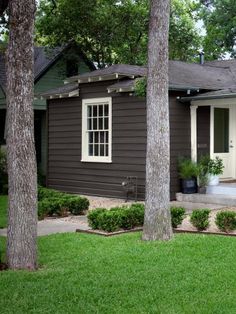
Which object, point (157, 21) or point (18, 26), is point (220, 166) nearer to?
point (157, 21)

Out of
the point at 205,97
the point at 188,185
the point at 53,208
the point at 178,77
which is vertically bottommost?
the point at 53,208

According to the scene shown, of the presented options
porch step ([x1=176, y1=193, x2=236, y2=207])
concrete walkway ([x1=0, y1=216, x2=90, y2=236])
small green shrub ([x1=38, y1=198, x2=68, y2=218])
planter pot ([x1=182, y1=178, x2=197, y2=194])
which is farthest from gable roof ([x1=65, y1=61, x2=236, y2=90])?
concrete walkway ([x1=0, y1=216, x2=90, y2=236])

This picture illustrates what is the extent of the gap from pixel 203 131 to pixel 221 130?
28.2 inches

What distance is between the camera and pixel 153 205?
754 cm

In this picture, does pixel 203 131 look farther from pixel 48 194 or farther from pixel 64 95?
pixel 48 194

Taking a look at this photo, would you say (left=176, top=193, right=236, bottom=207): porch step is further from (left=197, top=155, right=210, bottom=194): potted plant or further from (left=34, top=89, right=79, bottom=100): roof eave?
(left=34, top=89, right=79, bottom=100): roof eave

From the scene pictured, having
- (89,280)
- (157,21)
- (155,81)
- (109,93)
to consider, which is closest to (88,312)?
(89,280)

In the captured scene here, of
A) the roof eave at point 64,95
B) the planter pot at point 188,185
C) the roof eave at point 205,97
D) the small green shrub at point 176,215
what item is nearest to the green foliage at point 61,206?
the small green shrub at point 176,215

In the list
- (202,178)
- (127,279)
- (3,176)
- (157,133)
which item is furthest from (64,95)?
(127,279)

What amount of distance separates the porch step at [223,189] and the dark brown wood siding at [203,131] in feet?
3.70

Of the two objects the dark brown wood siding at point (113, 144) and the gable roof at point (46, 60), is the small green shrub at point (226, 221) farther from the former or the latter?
the gable roof at point (46, 60)

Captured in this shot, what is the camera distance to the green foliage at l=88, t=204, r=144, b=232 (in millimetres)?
8391

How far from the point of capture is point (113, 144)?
14.1 meters

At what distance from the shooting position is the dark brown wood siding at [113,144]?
13242 mm
